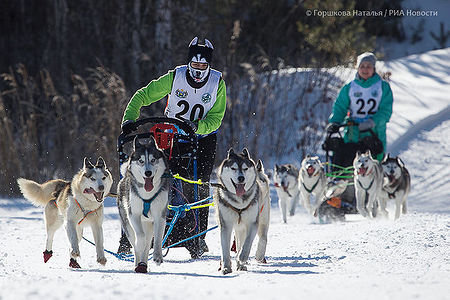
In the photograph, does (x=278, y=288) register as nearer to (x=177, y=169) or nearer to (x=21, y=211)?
(x=177, y=169)

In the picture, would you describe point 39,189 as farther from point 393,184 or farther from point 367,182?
point 393,184

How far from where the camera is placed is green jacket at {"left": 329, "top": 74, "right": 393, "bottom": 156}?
703 centimetres

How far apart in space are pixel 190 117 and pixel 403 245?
167 cm

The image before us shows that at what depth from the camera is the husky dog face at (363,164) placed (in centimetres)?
675

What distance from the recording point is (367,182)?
6.95 m

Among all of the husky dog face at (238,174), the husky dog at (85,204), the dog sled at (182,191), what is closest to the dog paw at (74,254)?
the husky dog at (85,204)

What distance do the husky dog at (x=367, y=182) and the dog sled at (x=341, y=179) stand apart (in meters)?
0.15

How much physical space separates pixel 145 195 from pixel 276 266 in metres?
0.89

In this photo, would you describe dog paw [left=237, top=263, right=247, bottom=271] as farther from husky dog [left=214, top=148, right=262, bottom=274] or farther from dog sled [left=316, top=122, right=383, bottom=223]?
dog sled [left=316, top=122, right=383, bottom=223]

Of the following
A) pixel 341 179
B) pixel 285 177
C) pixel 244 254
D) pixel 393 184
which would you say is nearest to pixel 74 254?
pixel 244 254

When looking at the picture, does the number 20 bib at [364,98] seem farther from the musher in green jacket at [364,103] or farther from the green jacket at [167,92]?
the green jacket at [167,92]

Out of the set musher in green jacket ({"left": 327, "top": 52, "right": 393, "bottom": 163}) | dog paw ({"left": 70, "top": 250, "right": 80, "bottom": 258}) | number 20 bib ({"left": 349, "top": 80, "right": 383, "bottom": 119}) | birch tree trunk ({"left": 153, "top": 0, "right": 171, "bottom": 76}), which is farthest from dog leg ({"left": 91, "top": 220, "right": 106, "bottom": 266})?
birch tree trunk ({"left": 153, "top": 0, "right": 171, "bottom": 76})

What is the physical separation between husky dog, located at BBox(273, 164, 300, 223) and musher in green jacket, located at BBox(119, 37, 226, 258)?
103 inches

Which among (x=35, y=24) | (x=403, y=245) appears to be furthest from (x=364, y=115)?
(x=35, y=24)
